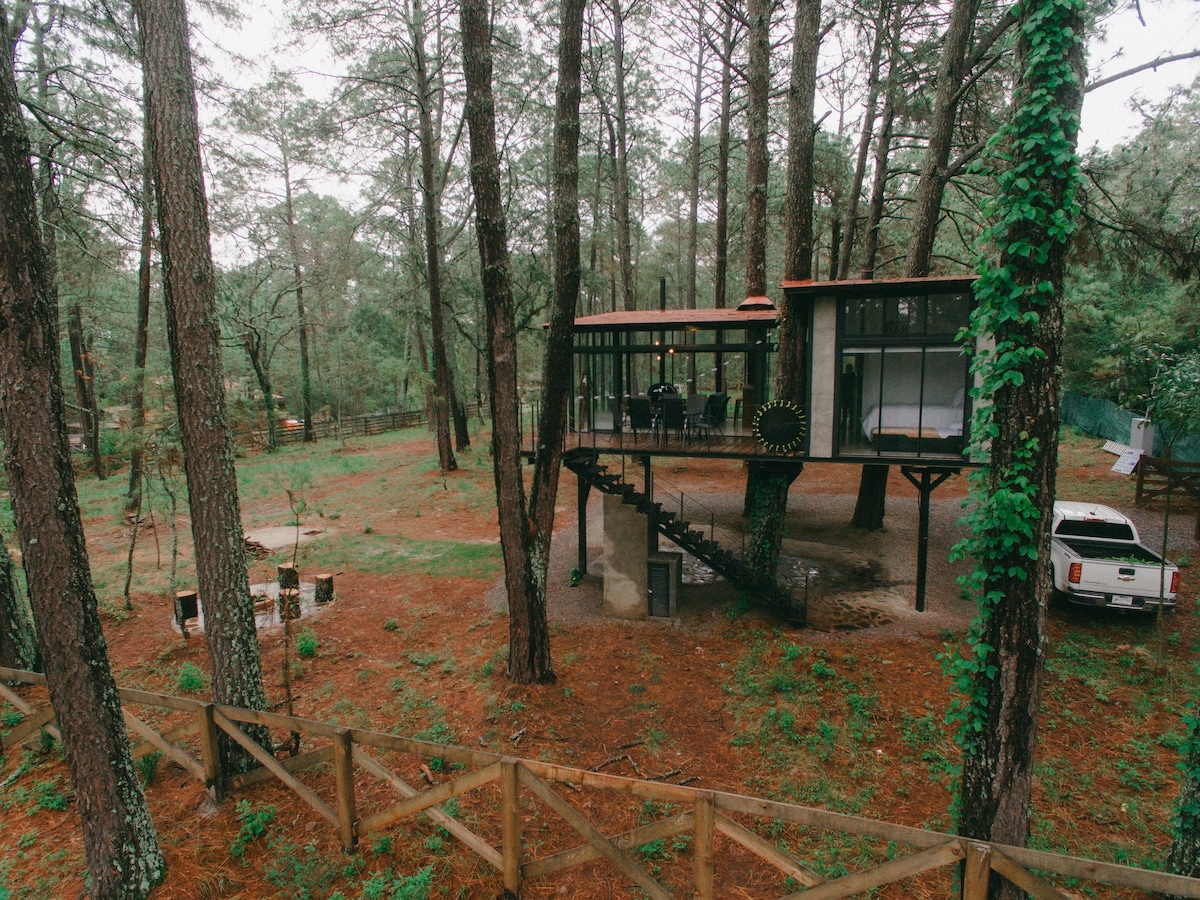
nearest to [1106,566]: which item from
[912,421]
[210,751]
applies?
[912,421]

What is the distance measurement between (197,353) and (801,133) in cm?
1008

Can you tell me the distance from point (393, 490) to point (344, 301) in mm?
A: 19681

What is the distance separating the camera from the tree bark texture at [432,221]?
51.8 ft

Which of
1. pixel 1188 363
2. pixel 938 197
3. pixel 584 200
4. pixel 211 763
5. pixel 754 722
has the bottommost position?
pixel 754 722

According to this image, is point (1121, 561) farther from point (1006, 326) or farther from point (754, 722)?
point (1006, 326)

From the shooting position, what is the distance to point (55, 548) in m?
3.87

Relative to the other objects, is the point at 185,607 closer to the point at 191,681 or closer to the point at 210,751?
the point at 191,681

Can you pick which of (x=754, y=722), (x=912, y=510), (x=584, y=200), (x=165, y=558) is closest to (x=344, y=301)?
(x=584, y=200)

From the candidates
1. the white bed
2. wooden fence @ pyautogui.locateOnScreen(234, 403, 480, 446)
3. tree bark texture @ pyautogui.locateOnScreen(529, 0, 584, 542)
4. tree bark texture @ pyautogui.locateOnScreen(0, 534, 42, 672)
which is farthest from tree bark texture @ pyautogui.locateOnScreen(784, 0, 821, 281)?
wooden fence @ pyautogui.locateOnScreen(234, 403, 480, 446)

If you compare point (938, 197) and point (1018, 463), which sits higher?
point (938, 197)

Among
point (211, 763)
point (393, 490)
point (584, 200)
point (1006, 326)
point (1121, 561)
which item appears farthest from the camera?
point (584, 200)

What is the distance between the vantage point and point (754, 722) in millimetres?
6875

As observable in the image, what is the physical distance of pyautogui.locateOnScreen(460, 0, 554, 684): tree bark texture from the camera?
6324mm

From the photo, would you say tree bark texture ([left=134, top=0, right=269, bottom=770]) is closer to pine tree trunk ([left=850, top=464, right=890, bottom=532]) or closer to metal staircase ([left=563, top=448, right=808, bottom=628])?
metal staircase ([left=563, top=448, right=808, bottom=628])
